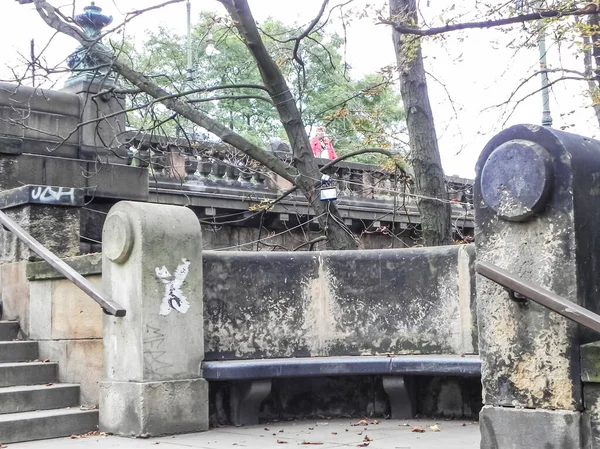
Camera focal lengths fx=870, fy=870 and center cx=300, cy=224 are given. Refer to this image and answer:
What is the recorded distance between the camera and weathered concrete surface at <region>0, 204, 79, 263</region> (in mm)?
9367

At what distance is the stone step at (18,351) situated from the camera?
28.3 ft

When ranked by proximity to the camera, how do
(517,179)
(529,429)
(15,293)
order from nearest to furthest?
(529,429) < (517,179) < (15,293)

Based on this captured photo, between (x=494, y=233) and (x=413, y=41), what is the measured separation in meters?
6.01

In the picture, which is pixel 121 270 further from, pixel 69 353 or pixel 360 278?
pixel 360 278

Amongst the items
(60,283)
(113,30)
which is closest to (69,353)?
(60,283)

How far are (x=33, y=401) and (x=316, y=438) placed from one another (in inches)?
105

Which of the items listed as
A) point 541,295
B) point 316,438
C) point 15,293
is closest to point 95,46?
point 15,293

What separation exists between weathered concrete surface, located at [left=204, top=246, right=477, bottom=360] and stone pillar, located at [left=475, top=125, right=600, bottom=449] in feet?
11.1

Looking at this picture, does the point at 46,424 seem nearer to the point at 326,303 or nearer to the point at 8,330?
the point at 8,330

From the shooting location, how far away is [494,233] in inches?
190

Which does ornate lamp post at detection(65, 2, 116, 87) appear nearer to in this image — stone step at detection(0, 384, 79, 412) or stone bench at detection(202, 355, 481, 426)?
stone step at detection(0, 384, 79, 412)

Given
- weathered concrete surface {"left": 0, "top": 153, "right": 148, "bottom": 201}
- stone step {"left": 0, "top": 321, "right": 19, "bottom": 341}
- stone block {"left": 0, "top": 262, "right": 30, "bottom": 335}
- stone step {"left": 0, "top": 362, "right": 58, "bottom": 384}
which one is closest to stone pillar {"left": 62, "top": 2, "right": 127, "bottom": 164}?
weathered concrete surface {"left": 0, "top": 153, "right": 148, "bottom": 201}

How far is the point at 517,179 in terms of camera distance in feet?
15.3

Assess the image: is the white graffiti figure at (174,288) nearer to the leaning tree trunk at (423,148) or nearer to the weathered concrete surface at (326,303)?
the weathered concrete surface at (326,303)
